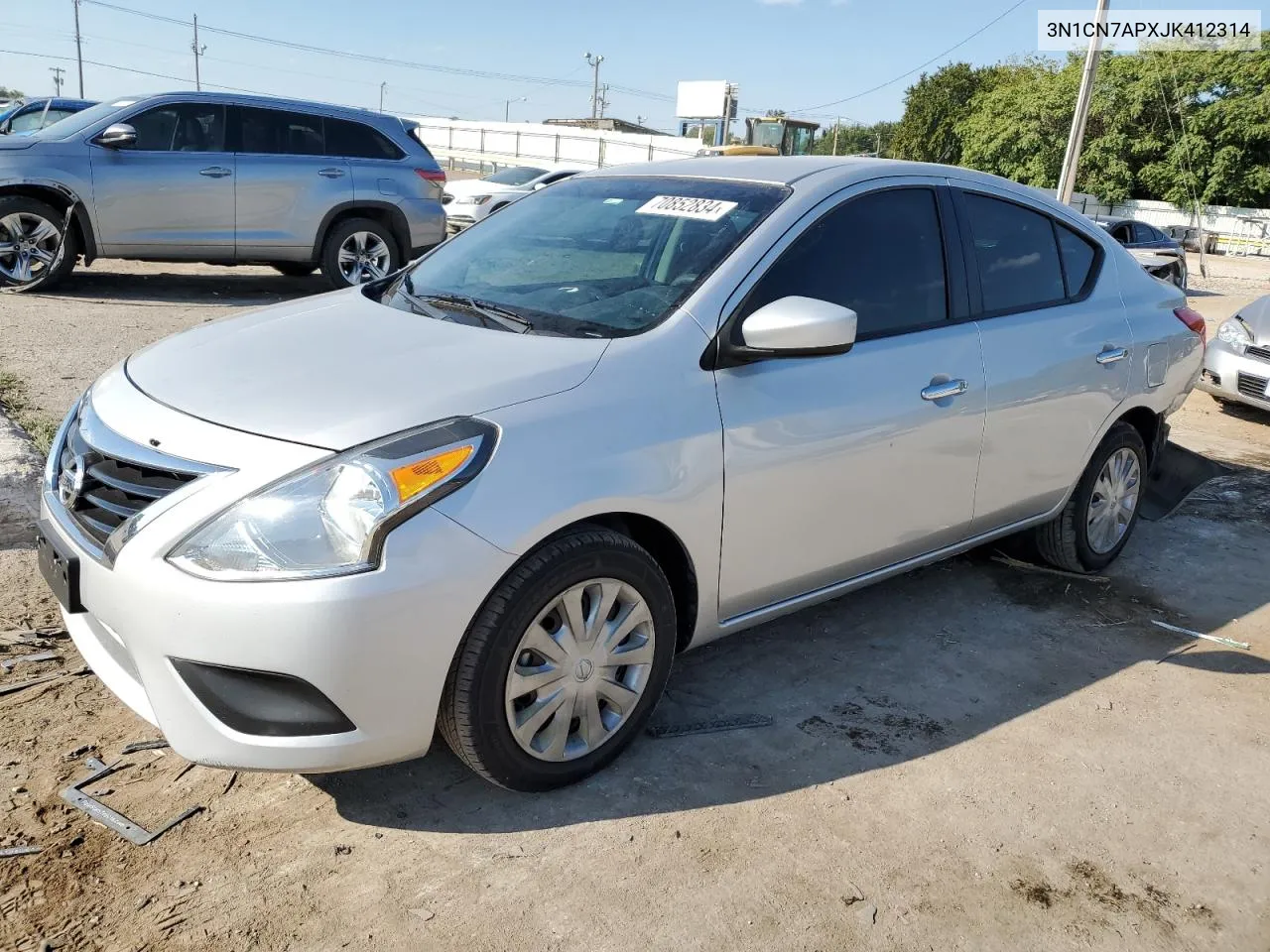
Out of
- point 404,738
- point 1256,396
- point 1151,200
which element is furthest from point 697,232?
point 1151,200

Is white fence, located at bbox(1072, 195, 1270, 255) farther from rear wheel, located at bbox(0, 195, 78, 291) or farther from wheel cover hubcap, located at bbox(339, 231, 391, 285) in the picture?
rear wheel, located at bbox(0, 195, 78, 291)

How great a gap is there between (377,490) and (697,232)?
151 cm

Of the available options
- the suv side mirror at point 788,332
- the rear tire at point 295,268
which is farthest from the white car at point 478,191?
the suv side mirror at point 788,332

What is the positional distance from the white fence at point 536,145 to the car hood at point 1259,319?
33692 mm

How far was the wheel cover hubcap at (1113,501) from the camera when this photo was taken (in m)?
4.64

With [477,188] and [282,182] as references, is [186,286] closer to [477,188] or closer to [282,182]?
[282,182]

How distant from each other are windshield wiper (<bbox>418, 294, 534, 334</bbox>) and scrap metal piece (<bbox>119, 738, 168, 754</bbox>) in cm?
154

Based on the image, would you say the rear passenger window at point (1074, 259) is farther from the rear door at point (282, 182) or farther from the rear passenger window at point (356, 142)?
the rear passenger window at point (356, 142)

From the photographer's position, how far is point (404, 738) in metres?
2.54

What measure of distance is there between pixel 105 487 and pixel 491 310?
4.04ft

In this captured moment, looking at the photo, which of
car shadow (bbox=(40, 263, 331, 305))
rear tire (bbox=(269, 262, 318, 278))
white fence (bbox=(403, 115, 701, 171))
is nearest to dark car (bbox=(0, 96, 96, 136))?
car shadow (bbox=(40, 263, 331, 305))

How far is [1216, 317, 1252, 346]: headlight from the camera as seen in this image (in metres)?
8.43

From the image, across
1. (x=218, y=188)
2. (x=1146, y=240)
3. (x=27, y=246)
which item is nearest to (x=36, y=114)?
(x=27, y=246)

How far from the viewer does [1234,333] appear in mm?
8609
